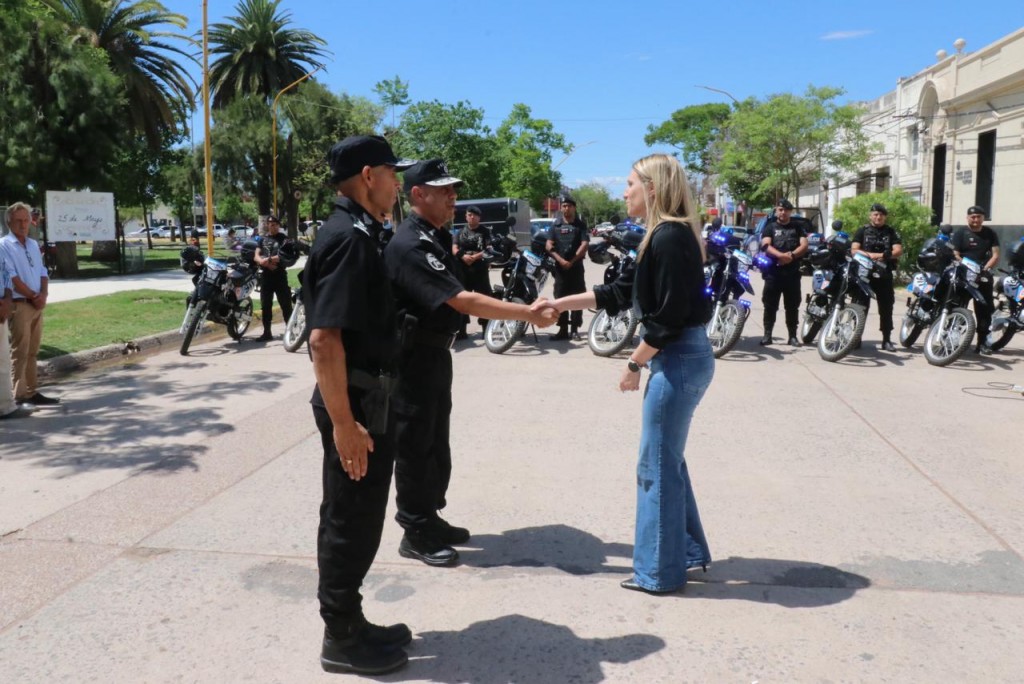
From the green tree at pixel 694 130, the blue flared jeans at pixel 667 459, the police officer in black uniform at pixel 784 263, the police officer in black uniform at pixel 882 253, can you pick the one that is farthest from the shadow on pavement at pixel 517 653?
the green tree at pixel 694 130

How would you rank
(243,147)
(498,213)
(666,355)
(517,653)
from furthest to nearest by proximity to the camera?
(243,147)
(498,213)
(666,355)
(517,653)

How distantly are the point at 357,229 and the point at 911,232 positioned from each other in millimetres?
21540

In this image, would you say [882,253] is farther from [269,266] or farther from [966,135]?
[966,135]

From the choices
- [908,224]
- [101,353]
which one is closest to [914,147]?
[908,224]

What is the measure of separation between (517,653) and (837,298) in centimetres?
855

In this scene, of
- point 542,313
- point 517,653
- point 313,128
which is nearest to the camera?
point 517,653

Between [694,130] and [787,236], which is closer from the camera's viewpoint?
[787,236]

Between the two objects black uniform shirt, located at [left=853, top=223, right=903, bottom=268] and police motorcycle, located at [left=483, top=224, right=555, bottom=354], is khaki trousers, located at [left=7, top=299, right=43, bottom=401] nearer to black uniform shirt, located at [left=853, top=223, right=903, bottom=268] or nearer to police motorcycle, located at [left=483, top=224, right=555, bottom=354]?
police motorcycle, located at [left=483, top=224, right=555, bottom=354]

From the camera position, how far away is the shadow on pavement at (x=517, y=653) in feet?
10.3

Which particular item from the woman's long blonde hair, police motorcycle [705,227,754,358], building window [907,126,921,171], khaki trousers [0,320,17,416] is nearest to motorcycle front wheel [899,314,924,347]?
police motorcycle [705,227,754,358]

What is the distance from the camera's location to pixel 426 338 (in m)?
4.11

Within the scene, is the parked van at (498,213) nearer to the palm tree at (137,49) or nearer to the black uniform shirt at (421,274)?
the palm tree at (137,49)

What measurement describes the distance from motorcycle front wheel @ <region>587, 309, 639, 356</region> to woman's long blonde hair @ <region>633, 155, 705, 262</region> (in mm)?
6781

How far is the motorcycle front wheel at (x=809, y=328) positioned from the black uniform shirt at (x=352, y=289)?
30.5 feet
